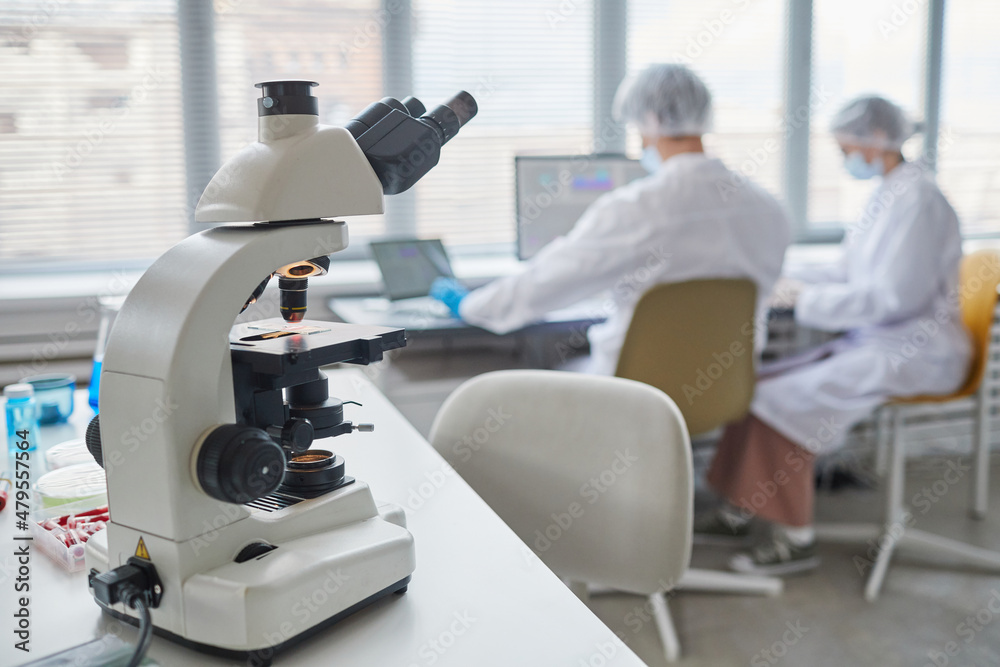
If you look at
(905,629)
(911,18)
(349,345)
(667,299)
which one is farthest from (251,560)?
(911,18)

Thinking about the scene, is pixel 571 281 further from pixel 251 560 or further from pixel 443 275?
pixel 251 560

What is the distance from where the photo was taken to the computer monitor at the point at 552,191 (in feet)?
8.53

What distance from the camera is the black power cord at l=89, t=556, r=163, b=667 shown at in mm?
625

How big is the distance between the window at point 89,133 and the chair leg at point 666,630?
1886 mm

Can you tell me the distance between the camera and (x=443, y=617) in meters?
0.70

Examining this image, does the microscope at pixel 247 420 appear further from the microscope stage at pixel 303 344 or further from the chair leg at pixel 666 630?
the chair leg at pixel 666 630

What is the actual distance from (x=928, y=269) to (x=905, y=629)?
3.26 ft

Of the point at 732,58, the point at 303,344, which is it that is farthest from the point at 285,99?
the point at 732,58

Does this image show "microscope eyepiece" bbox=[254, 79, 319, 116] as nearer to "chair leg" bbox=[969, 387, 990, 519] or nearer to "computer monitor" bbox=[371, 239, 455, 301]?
"computer monitor" bbox=[371, 239, 455, 301]

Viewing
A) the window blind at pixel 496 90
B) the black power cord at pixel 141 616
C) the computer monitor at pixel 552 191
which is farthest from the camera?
the window blind at pixel 496 90

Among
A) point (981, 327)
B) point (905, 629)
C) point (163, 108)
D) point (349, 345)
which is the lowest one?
point (905, 629)

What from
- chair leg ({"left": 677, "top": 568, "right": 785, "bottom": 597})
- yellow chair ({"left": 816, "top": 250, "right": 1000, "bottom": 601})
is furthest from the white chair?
yellow chair ({"left": 816, "top": 250, "right": 1000, "bottom": 601})

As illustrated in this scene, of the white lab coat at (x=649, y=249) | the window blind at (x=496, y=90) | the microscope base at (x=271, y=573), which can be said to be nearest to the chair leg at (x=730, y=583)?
the white lab coat at (x=649, y=249)

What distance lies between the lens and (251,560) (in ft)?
2.15
